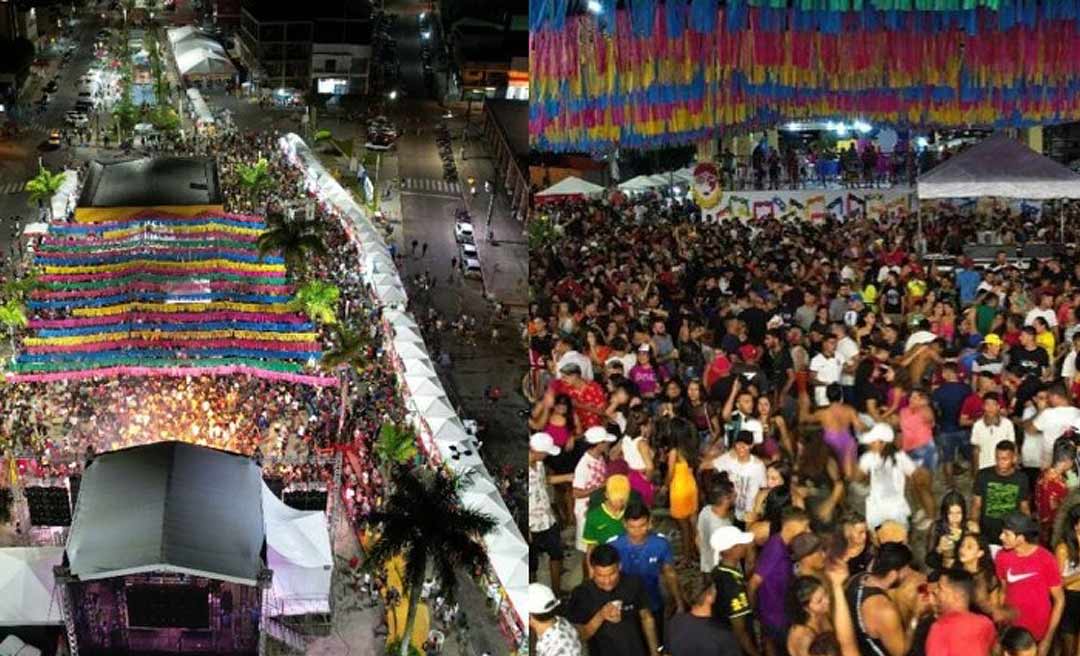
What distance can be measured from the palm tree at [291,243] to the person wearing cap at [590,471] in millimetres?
19470

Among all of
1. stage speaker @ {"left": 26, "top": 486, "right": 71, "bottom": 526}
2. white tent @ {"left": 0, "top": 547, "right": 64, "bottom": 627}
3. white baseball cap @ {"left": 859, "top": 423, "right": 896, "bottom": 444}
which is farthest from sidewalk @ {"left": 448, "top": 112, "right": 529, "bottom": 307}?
white baseball cap @ {"left": 859, "top": 423, "right": 896, "bottom": 444}

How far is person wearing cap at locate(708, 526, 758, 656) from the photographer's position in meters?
6.19

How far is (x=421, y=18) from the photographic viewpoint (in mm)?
75875

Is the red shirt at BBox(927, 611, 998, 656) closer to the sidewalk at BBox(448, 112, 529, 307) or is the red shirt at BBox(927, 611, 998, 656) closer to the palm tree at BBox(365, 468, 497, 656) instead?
the palm tree at BBox(365, 468, 497, 656)

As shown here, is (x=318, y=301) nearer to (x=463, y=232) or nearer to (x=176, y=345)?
(x=176, y=345)

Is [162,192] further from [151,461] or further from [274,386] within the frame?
[151,461]

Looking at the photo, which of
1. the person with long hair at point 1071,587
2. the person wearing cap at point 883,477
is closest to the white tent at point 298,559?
the person wearing cap at point 883,477

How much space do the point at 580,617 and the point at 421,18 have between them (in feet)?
239

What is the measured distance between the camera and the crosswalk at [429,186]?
138 ft

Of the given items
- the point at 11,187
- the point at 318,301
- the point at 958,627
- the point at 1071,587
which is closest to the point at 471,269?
the point at 318,301

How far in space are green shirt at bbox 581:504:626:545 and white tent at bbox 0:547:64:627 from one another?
8.46 meters

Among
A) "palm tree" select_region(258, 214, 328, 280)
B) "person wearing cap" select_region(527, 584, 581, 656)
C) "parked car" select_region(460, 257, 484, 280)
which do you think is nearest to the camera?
"person wearing cap" select_region(527, 584, 581, 656)

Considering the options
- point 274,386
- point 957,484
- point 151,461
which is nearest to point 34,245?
point 274,386

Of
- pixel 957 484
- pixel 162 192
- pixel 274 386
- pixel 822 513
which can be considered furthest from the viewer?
pixel 162 192
